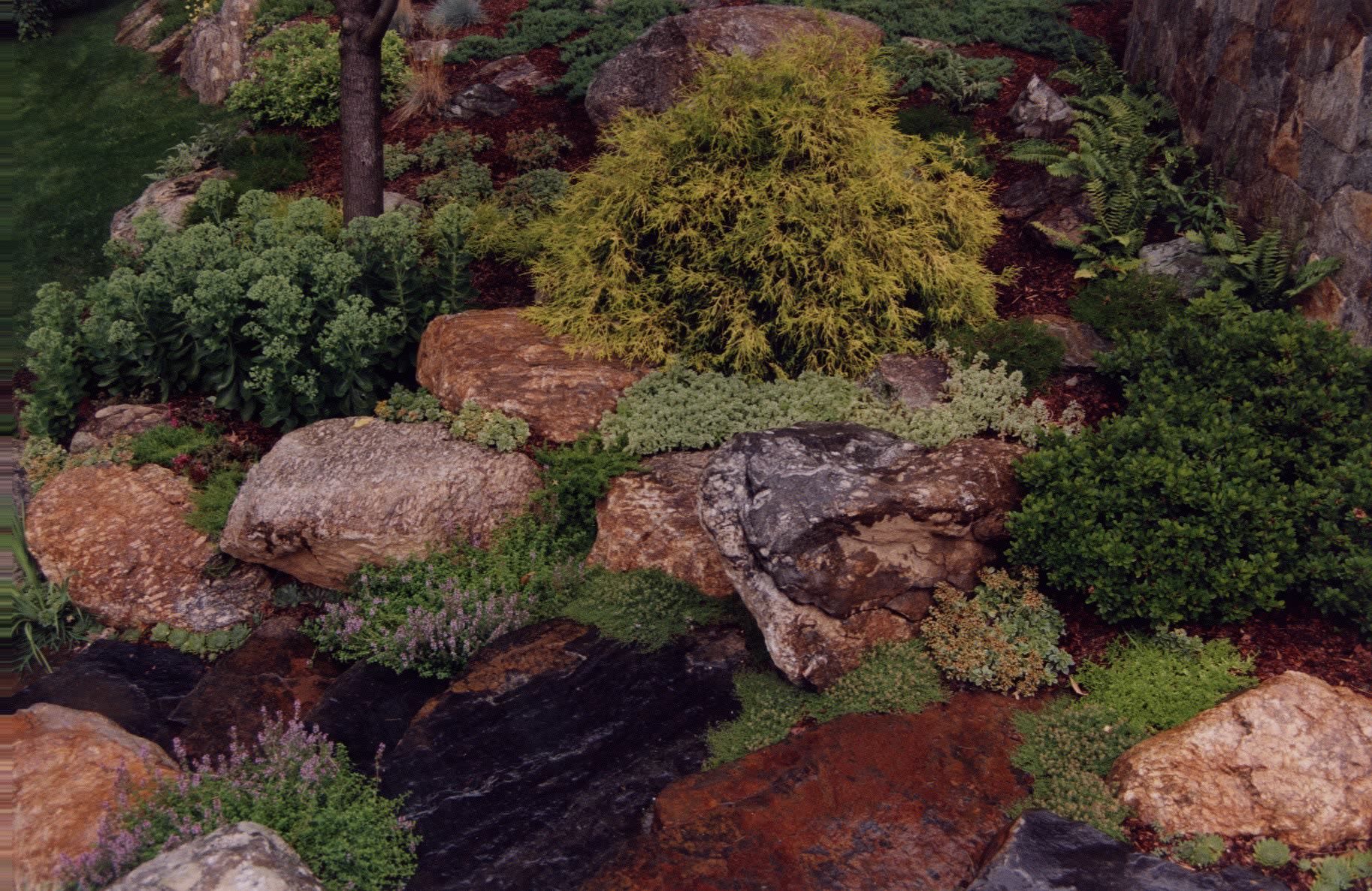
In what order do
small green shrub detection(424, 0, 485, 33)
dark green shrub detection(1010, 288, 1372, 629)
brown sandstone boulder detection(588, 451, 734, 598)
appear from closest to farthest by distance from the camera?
dark green shrub detection(1010, 288, 1372, 629)
brown sandstone boulder detection(588, 451, 734, 598)
small green shrub detection(424, 0, 485, 33)

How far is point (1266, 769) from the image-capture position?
5066 mm

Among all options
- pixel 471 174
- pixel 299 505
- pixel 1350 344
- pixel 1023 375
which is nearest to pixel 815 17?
pixel 471 174

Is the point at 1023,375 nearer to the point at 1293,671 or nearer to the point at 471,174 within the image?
the point at 1293,671

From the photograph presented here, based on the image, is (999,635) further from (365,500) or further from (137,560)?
(137,560)

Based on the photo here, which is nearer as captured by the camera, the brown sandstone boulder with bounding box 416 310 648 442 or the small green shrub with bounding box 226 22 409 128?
the brown sandstone boulder with bounding box 416 310 648 442

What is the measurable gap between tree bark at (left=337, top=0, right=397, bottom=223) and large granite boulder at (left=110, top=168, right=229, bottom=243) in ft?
7.67

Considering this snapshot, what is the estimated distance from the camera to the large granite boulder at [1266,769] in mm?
4949

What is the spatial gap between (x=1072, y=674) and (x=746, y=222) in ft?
12.7

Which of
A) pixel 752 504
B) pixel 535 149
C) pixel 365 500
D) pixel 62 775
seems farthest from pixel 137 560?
pixel 535 149

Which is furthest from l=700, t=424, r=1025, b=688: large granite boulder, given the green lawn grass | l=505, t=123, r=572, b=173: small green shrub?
the green lawn grass

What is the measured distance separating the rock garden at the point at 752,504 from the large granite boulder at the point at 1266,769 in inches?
0.9

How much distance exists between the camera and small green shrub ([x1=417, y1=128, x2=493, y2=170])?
38.7 feet

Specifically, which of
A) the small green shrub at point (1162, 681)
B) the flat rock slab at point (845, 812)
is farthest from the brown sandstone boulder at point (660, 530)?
the small green shrub at point (1162, 681)

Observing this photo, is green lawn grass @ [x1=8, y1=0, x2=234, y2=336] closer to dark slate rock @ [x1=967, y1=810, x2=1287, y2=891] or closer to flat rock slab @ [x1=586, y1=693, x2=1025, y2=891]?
flat rock slab @ [x1=586, y1=693, x2=1025, y2=891]
